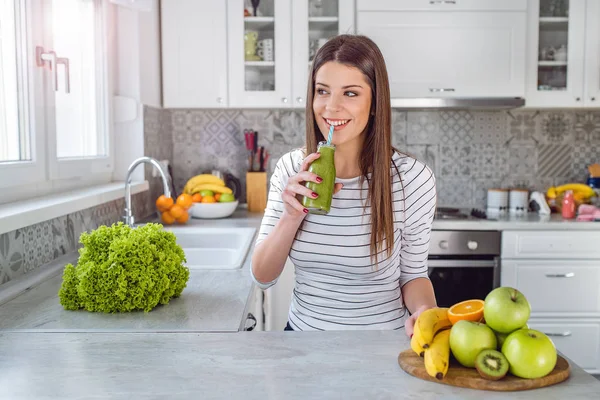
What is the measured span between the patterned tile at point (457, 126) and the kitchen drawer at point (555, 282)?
93 cm

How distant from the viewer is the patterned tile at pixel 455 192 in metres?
3.78

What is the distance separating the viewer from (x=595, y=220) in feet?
10.5

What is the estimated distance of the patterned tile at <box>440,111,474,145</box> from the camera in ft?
12.3

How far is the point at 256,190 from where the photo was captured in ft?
11.6

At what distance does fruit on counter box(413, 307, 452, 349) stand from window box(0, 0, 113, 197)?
134 centimetres

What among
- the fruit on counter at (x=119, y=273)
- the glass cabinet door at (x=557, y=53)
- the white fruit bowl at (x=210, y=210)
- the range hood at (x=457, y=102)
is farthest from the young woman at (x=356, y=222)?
the glass cabinet door at (x=557, y=53)

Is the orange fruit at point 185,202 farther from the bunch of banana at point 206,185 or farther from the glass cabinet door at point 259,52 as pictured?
the glass cabinet door at point 259,52

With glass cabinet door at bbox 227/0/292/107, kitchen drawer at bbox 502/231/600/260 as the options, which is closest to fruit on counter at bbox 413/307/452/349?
kitchen drawer at bbox 502/231/600/260

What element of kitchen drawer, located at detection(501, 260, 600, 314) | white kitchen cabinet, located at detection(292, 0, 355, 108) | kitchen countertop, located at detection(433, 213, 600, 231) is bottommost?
kitchen drawer, located at detection(501, 260, 600, 314)

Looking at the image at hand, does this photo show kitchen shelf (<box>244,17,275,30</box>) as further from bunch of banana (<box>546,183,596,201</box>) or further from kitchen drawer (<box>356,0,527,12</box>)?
bunch of banana (<box>546,183,596,201</box>)

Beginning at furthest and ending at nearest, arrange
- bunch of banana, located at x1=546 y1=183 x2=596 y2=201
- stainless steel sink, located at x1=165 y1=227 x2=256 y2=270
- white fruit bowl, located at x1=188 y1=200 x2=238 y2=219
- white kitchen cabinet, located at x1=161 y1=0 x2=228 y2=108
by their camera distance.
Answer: bunch of banana, located at x1=546 y1=183 x2=596 y2=201
white kitchen cabinet, located at x1=161 y1=0 x2=228 y2=108
white fruit bowl, located at x1=188 y1=200 x2=238 y2=219
stainless steel sink, located at x1=165 y1=227 x2=256 y2=270

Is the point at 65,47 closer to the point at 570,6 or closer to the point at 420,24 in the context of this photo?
the point at 420,24

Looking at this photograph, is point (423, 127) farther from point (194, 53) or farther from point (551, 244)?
point (194, 53)

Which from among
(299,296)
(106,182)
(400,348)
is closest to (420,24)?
(106,182)
